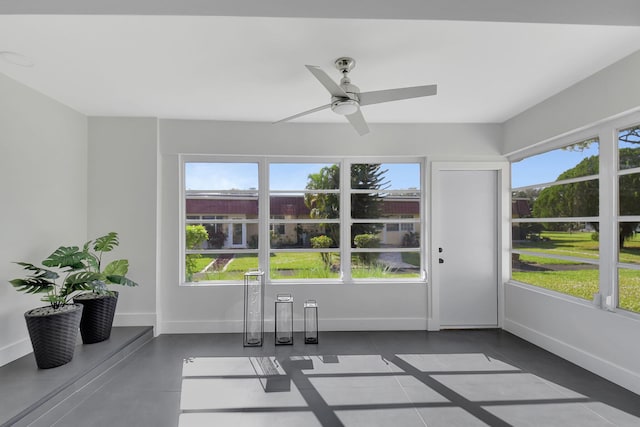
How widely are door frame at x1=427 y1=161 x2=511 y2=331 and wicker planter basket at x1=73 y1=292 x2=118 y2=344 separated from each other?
3.68 metres

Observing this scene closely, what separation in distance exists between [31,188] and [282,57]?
2723mm

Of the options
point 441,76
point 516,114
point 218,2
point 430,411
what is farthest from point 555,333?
point 218,2

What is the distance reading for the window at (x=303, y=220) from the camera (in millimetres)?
4293

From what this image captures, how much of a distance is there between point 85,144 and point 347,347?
12.6 ft

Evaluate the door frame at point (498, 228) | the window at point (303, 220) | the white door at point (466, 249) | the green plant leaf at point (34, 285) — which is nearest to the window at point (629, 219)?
the door frame at point (498, 228)

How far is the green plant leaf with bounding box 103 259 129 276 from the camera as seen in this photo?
3573 millimetres

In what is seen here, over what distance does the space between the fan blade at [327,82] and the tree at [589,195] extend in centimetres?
248

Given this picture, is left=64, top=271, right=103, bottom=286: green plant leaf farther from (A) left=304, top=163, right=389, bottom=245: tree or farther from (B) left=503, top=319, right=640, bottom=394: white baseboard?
(B) left=503, top=319, right=640, bottom=394: white baseboard

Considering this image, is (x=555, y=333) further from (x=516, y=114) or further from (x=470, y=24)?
(x=470, y=24)

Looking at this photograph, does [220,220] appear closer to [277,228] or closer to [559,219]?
[277,228]

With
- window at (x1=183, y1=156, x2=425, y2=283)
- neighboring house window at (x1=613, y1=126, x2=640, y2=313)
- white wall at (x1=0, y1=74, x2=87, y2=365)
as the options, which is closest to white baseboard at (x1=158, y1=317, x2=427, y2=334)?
window at (x1=183, y1=156, x2=425, y2=283)

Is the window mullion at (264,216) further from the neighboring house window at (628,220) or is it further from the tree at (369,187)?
the neighboring house window at (628,220)

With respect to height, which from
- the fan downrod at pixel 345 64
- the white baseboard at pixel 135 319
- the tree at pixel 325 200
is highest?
the fan downrod at pixel 345 64

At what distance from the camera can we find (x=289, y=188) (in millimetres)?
4379
